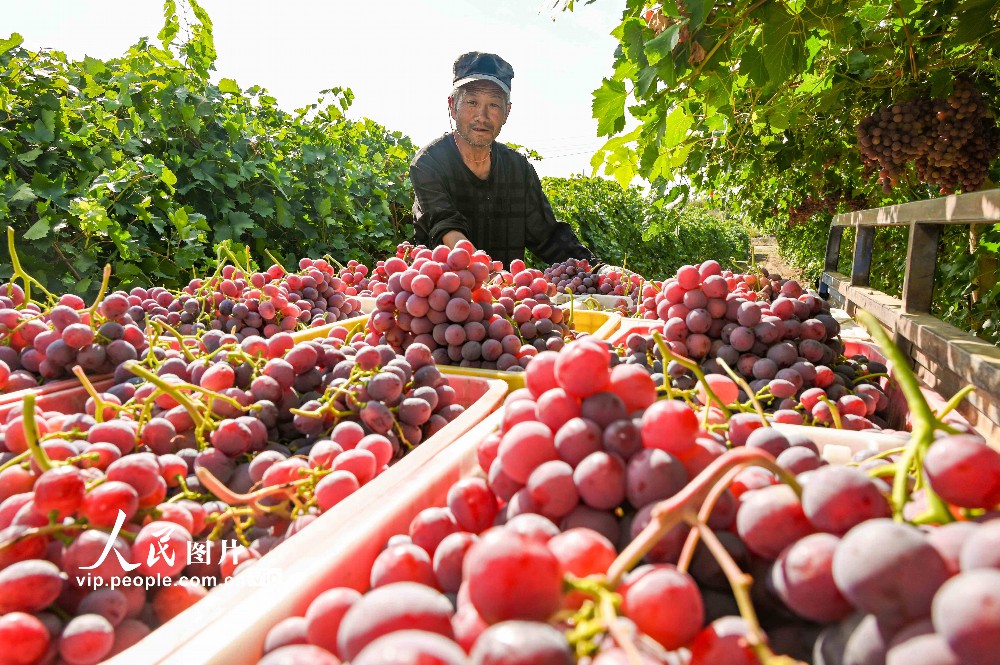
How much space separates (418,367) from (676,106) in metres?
1.32

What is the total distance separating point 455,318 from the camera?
164 cm

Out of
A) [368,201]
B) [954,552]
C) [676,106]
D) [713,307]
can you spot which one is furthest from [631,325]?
[368,201]

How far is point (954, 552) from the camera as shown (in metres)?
0.38

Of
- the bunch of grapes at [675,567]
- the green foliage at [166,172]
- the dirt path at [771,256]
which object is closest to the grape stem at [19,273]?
the green foliage at [166,172]

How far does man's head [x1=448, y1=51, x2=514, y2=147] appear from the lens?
369 centimetres

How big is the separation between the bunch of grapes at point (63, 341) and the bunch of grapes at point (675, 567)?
3.96 feet

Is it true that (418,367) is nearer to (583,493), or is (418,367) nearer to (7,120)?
(583,493)

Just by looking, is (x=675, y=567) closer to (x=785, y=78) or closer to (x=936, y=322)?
(x=785, y=78)

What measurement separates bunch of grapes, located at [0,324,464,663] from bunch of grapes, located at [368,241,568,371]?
0.32m

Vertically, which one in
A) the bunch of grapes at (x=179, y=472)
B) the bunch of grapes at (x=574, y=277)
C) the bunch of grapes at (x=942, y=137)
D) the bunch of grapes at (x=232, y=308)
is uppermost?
the bunch of grapes at (x=942, y=137)

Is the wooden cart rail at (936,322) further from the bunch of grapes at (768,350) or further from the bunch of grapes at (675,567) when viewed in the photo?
the bunch of grapes at (675,567)

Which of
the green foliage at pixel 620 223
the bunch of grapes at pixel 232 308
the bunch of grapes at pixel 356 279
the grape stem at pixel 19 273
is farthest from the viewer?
the green foliage at pixel 620 223

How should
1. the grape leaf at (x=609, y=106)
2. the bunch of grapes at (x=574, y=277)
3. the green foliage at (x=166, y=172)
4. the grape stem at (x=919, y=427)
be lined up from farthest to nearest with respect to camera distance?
the bunch of grapes at (x=574, y=277) < the green foliage at (x=166, y=172) < the grape leaf at (x=609, y=106) < the grape stem at (x=919, y=427)

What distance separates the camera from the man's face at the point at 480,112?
12.3ft
